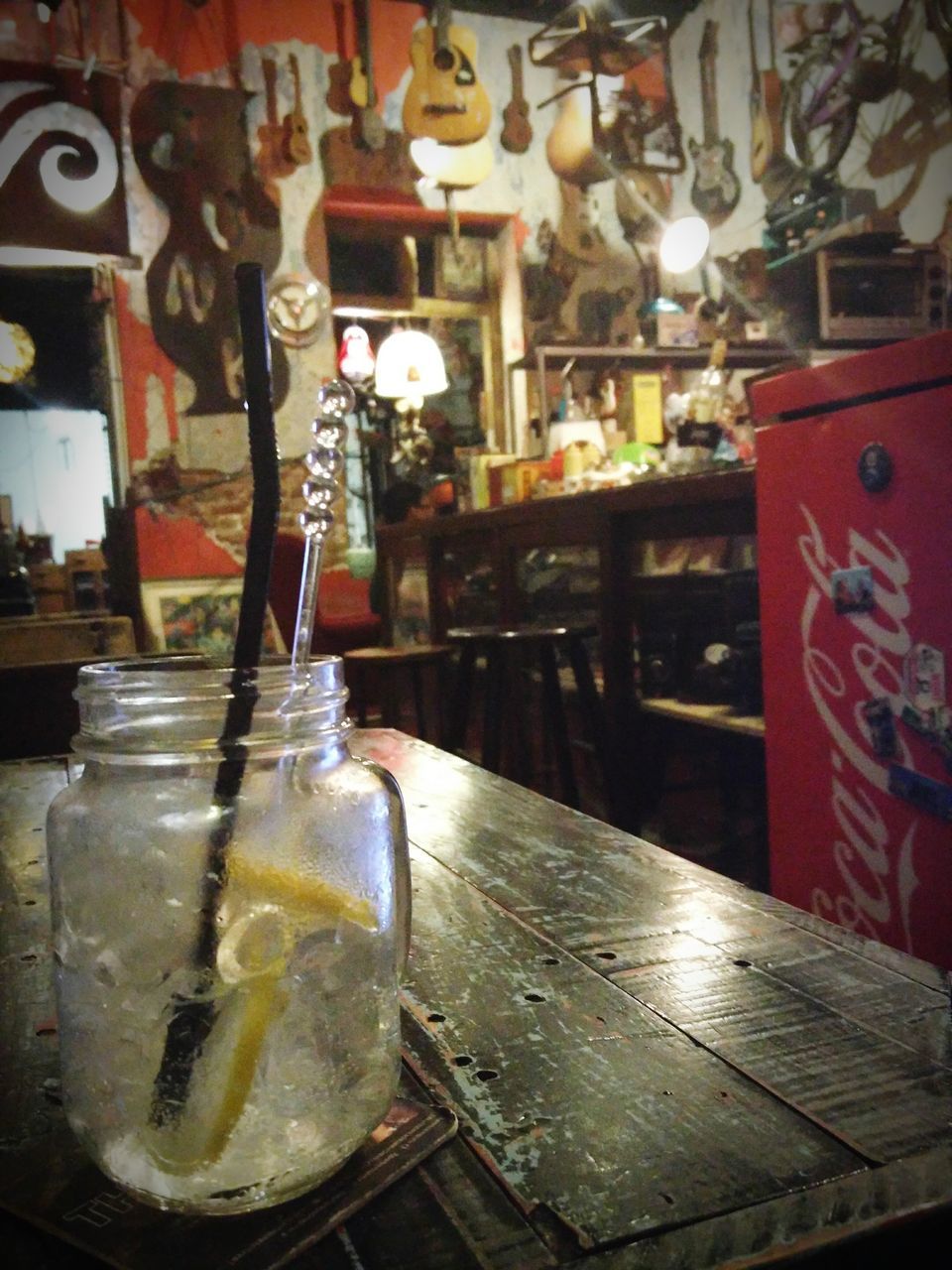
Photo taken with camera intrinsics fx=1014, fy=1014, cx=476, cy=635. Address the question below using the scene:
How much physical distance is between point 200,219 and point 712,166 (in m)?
3.44

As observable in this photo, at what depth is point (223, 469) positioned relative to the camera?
236 inches

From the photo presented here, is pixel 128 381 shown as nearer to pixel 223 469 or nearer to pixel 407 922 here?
pixel 223 469

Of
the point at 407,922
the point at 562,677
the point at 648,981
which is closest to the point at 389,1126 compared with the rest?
the point at 407,922

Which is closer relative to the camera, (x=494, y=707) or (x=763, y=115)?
(x=494, y=707)

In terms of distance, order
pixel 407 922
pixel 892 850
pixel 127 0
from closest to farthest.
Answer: pixel 407 922 → pixel 892 850 → pixel 127 0

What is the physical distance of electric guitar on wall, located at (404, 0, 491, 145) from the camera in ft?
17.8

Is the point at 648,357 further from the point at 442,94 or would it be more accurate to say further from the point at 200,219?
the point at 200,219

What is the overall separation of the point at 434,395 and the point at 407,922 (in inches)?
271

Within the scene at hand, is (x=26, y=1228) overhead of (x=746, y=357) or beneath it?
beneath

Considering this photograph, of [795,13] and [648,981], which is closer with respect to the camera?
[648,981]

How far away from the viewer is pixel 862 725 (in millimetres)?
1822

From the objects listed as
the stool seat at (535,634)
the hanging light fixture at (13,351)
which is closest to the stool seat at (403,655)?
the stool seat at (535,634)

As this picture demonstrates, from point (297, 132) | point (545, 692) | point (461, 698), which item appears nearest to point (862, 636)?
point (545, 692)

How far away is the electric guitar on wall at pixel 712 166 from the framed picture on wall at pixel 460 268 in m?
1.57
